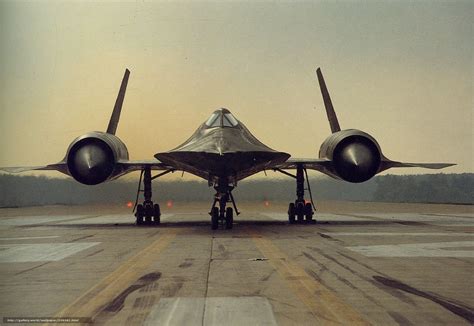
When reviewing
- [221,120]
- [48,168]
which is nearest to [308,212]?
[221,120]

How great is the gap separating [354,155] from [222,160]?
5315mm

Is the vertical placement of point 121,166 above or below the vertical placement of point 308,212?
above

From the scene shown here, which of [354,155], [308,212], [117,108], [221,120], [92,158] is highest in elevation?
[117,108]

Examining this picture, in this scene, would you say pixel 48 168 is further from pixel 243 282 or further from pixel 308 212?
pixel 243 282

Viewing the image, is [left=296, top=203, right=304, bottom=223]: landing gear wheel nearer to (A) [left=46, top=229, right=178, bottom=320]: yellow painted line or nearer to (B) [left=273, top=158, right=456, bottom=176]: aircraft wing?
(B) [left=273, top=158, right=456, bottom=176]: aircraft wing

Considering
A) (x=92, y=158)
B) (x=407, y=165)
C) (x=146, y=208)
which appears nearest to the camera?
(x=92, y=158)

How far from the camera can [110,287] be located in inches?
238

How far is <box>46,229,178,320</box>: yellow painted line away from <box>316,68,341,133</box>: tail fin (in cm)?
1045

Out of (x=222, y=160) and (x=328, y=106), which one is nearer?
(x=222, y=160)

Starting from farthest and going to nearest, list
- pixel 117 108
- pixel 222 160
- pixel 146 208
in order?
pixel 117 108
pixel 146 208
pixel 222 160

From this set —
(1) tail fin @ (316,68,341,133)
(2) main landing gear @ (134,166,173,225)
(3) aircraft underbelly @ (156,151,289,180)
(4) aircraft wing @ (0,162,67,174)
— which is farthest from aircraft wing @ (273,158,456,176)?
(4) aircraft wing @ (0,162,67,174)

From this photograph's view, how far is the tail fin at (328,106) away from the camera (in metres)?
18.4

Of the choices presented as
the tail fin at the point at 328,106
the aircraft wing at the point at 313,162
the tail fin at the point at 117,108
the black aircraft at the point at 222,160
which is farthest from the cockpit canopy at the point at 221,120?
the tail fin at the point at 328,106

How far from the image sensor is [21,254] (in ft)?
30.7
